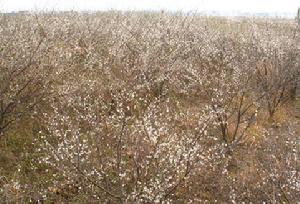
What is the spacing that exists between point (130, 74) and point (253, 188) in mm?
5995

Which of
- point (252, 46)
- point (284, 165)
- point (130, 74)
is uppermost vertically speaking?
point (252, 46)

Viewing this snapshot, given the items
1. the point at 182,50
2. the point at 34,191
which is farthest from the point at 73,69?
the point at 34,191

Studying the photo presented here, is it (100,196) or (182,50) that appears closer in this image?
(100,196)

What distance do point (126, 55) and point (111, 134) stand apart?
240 inches

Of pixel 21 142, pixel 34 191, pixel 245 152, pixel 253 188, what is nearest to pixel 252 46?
pixel 245 152

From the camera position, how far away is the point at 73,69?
13914 mm

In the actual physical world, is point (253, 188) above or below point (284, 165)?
below

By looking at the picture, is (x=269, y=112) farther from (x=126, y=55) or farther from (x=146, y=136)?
(x=146, y=136)

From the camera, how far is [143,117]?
27.1 feet

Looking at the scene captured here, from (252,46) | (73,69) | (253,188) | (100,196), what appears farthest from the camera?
(252,46)

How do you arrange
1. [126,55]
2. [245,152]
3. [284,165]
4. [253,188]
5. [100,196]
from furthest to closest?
1. [126,55]
2. [245,152]
3. [253,188]
4. [284,165]
5. [100,196]

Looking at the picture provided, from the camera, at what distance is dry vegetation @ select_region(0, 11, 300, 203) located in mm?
7953

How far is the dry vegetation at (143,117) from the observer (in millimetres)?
7953

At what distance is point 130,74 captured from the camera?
548 inches
